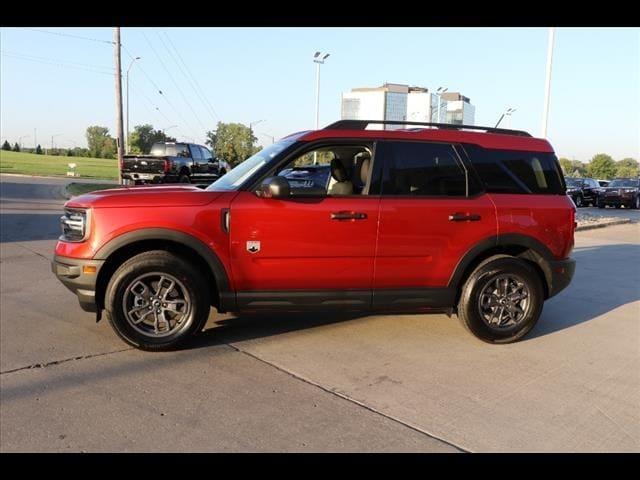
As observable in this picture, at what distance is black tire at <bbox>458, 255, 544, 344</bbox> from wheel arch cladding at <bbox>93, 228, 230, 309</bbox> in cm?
224

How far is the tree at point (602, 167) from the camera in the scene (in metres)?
89.1

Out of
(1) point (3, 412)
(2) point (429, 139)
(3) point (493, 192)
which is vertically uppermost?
(2) point (429, 139)

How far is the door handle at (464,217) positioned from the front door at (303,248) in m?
0.75

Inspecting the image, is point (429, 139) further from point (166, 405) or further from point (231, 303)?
point (166, 405)

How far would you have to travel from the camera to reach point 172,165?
64.6 ft

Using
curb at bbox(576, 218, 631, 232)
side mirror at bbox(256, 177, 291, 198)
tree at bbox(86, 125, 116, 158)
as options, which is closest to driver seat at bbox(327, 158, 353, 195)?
side mirror at bbox(256, 177, 291, 198)

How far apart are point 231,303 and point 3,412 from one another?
5.90 ft

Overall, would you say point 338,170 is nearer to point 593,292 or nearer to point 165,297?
point 165,297

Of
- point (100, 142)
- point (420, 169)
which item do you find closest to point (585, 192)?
point (420, 169)

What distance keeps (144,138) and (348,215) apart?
116 m

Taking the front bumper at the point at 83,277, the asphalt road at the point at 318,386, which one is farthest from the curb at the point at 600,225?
the front bumper at the point at 83,277
